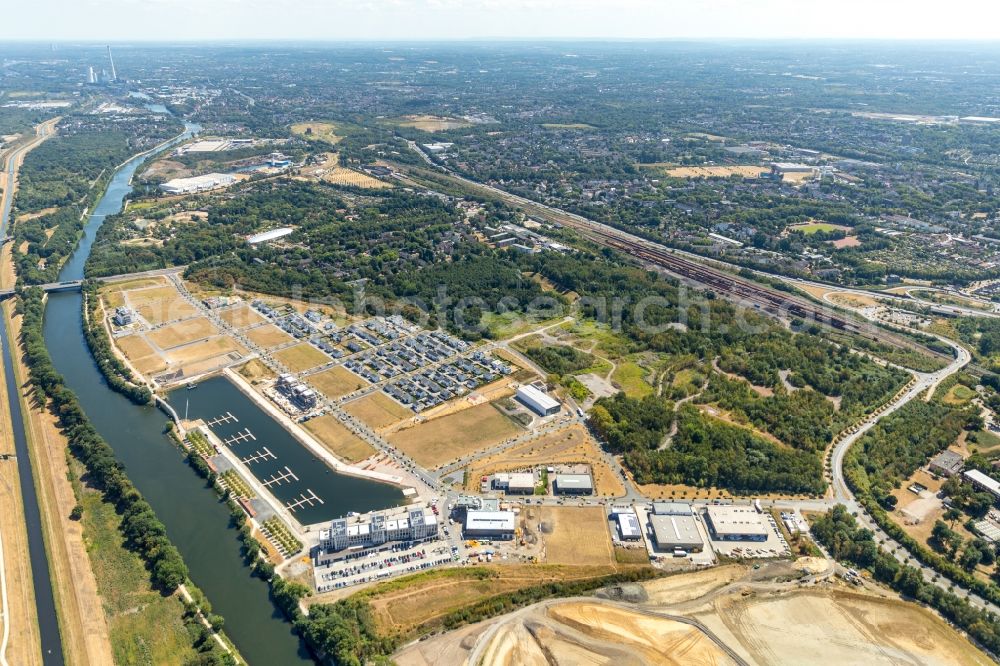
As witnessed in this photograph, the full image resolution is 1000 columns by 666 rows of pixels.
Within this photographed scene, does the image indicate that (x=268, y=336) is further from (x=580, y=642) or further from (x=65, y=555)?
(x=580, y=642)

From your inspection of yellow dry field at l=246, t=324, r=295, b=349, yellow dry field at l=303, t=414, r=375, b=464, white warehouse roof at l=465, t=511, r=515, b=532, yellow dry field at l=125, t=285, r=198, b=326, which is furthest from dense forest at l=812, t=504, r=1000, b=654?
yellow dry field at l=125, t=285, r=198, b=326

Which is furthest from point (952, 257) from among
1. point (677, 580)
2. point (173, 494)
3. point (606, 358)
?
point (173, 494)

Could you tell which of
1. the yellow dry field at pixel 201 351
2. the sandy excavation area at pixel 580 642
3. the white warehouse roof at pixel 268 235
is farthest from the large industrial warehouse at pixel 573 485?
the white warehouse roof at pixel 268 235

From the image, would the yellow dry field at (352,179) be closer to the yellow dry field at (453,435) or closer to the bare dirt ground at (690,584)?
the yellow dry field at (453,435)

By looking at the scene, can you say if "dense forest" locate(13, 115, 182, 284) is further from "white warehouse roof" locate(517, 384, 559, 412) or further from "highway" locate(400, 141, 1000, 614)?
"highway" locate(400, 141, 1000, 614)

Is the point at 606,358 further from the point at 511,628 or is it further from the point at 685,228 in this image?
the point at 685,228
